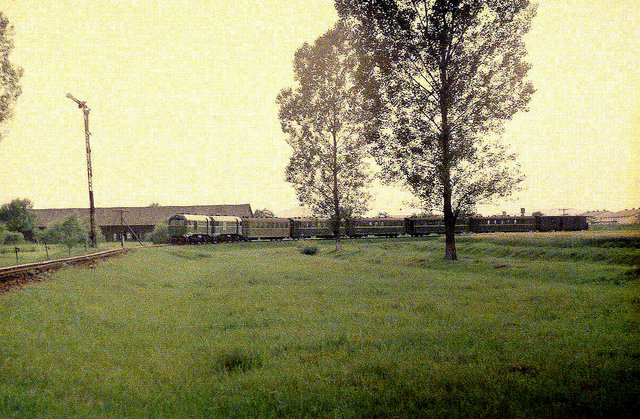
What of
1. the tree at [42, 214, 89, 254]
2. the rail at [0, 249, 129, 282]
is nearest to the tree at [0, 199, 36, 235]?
the tree at [42, 214, 89, 254]

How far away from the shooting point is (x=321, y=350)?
26.5 feet

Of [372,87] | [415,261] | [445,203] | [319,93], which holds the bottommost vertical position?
[415,261]

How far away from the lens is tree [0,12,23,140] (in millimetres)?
24938

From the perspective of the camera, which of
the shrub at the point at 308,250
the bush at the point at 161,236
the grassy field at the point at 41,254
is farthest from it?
the bush at the point at 161,236

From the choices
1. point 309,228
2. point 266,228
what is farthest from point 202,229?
point 309,228

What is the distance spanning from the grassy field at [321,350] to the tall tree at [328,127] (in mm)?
23806

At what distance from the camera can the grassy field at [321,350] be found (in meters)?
5.70

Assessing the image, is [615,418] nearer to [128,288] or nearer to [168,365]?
[168,365]

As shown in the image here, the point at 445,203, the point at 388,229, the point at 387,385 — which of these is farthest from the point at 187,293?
the point at 388,229

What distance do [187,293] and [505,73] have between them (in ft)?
68.5

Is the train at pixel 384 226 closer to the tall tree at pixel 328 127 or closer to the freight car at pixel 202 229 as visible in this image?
the freight car at pixel 202 229

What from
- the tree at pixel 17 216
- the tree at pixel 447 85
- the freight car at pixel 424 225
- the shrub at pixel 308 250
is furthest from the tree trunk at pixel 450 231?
the tree at pixel 17 216

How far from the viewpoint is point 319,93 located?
38688 mm

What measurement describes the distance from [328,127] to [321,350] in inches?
1275
